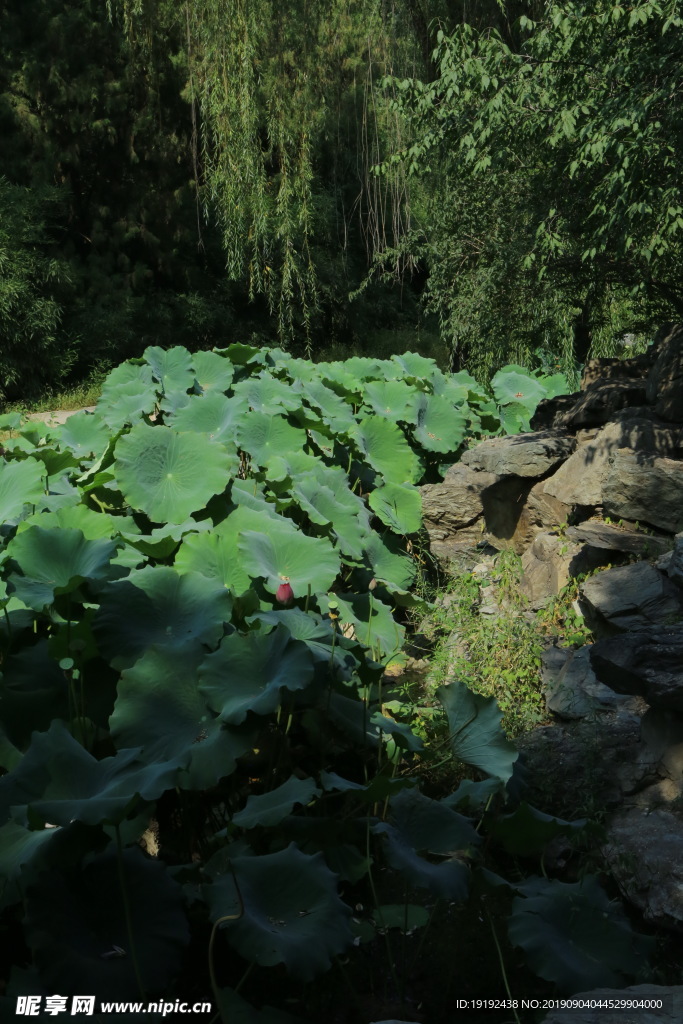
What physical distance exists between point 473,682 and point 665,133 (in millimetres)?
2955

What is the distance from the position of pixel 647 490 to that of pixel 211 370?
325 cm

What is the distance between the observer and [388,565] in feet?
16.0

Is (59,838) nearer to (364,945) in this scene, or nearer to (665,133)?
(364,945)

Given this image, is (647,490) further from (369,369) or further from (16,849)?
(369,369)

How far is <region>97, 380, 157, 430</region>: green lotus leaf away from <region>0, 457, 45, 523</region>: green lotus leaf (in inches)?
58.4

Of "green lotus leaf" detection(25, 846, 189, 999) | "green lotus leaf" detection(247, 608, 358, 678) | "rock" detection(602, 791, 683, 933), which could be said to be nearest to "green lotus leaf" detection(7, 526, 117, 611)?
"green lotus leaf" detection(247, 608, 358, 678)

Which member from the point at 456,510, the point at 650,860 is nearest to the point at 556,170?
the point at 456,510

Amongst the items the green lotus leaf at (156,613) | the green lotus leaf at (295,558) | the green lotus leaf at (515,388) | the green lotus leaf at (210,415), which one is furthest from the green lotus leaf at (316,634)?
the green lotus leaf at (515,388)

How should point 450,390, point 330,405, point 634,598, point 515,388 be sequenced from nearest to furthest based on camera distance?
point 634,598
point 330,405
point 450,390
point 515,388

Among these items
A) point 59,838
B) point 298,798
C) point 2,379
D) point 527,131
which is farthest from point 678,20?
point 2,379

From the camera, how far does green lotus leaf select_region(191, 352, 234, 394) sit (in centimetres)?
648

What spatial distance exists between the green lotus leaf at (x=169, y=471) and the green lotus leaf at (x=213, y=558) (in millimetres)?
692

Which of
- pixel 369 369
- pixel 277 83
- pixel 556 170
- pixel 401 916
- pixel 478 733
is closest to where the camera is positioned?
pixel 401 916

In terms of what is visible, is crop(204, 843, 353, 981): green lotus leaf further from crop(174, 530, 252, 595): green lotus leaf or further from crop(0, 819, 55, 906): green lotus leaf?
crop(174, 530, 252, 595): green lotus leaf
